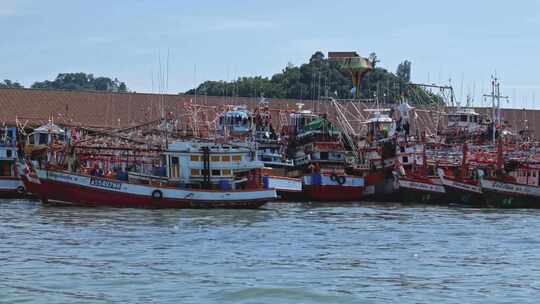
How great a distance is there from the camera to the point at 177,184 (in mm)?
50344

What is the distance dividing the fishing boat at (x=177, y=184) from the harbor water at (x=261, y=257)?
2363 mm

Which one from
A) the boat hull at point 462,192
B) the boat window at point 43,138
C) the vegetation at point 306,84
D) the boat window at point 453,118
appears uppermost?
the vegetation at point 306,84

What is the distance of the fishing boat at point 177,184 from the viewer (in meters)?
49.3

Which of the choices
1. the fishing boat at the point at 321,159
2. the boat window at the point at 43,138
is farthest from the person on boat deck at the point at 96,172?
the fishing boat at the point at 321,159

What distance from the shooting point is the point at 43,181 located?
49.9 meters

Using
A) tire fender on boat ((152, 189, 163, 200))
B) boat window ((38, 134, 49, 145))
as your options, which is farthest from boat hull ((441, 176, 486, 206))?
boat window ((38, 134, 49, 145))

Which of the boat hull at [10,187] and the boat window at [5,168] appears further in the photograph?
the boat window at [5,168]

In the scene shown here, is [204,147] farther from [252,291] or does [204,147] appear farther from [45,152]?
[252,291]

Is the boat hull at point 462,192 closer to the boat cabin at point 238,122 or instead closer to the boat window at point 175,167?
the boat cabin at point 238,122

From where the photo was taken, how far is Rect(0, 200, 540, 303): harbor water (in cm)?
2505

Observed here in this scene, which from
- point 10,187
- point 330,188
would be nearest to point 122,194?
point 10,187

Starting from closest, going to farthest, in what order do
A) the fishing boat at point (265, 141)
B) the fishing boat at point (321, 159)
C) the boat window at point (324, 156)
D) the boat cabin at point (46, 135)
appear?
the fishing boat at point (265, 141) → the fishing boat at point (321, 159) → the boat cabin at point (46, 135) → the boat window at point (324, 156)

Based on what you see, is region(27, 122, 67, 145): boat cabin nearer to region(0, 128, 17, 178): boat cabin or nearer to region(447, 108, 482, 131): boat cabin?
region(0, 128, 17, 178): boat cabin

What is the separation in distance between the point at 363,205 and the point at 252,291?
31.6 metres
